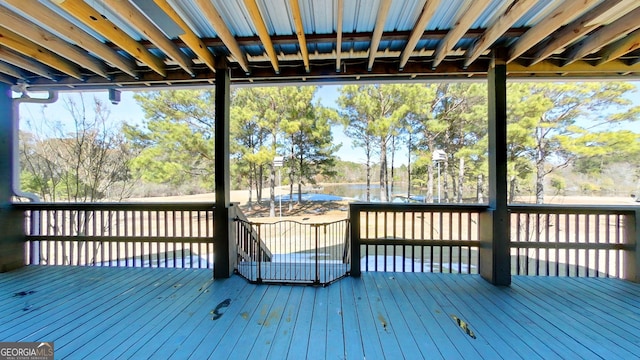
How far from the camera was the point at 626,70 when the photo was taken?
312cm

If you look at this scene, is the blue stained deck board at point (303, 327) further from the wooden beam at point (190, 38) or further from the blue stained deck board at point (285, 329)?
the wooden beam at point (190, 38)

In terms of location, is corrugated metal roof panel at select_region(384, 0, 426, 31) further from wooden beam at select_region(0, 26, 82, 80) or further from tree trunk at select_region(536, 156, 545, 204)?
tree trunk at select_region(536, 156, 545, 204)

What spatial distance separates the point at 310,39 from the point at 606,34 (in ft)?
10.2

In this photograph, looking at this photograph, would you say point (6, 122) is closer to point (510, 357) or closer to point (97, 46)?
point (97, 46)

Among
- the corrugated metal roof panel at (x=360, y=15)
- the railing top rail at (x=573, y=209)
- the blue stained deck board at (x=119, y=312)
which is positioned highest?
the corrugated metal roof panel at (x=360, y=15)

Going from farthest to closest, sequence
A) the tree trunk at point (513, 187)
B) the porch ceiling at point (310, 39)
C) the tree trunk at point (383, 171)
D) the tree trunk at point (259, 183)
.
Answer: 1. the tree trunk at point (259, 183)
2. the tree trunk at point (383, 171)
3. the tree trunk at point (513, 187)
4. the porch ceiling at point (310, 39)

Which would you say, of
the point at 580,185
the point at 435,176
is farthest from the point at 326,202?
the point at 580,185

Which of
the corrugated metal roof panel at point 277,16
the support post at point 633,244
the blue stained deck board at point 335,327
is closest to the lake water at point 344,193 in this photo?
the support post at point 633,244

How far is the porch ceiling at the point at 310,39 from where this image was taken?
210 cm

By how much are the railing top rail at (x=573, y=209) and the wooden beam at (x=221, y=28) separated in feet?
13.1

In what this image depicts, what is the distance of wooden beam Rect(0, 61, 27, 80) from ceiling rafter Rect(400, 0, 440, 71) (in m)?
5.40

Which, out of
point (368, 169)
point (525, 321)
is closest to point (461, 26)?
point (525, 321)

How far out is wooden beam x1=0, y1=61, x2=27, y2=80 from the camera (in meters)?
3.22

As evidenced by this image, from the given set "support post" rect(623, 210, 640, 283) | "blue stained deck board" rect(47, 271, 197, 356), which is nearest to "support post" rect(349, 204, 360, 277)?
"blue stained deck board" rect(47, 271, 197, 356)
